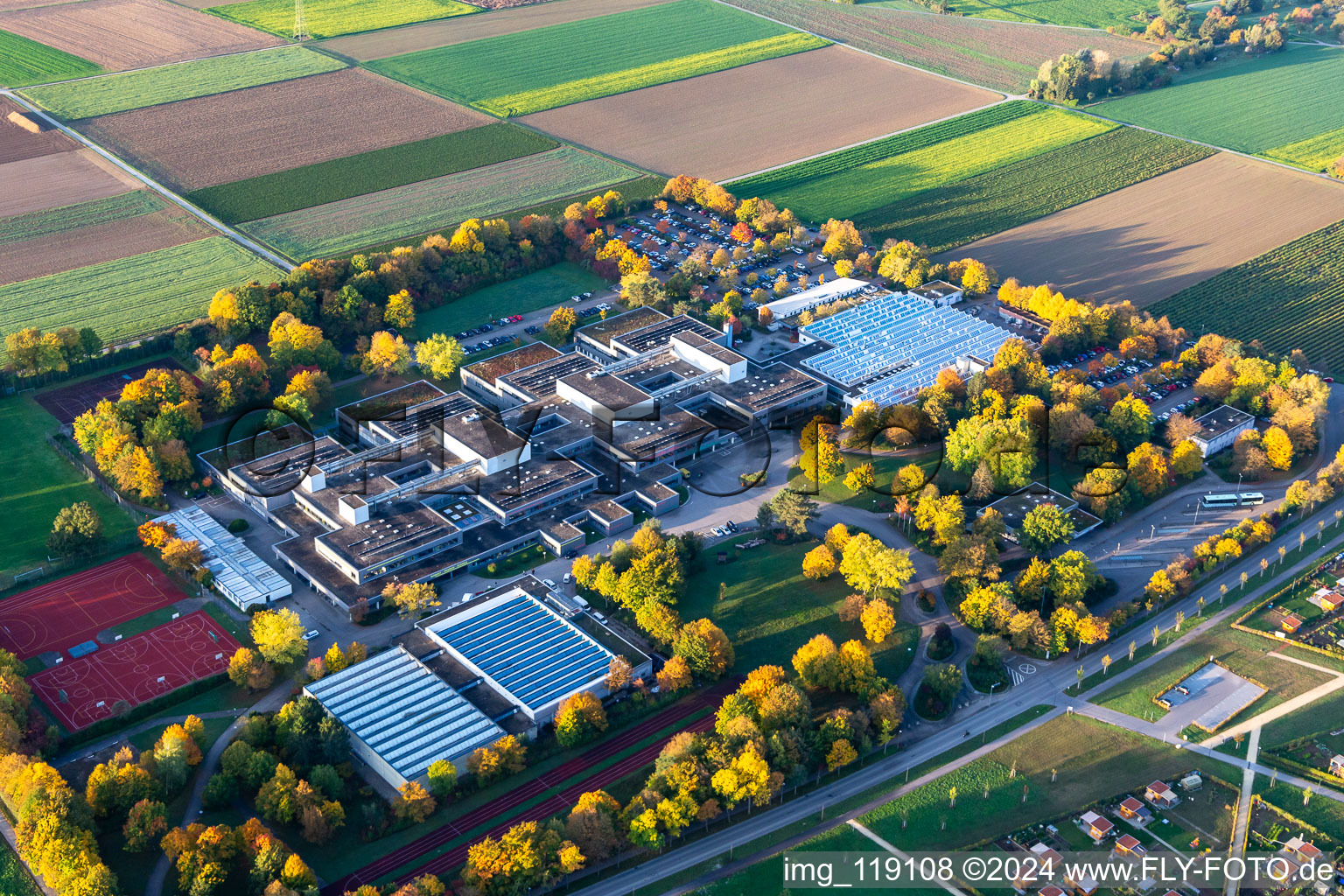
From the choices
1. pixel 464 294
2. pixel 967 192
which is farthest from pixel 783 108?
pixel 464 294

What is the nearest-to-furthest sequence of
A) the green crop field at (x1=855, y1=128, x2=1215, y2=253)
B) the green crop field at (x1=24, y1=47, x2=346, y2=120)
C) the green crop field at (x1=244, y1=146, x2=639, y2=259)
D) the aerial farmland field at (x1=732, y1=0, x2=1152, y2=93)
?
the green crop field at (x1=244, y1=146, x2=639, y2=259) < the green crop field at (x1=855, y1=128, x2=1215, y2=253) < the green crop field at (x1=24, y1=47, x2=346, y2=120) < the aerial farmland field at (x1=732, y1=0, x2=1152, y2=93)

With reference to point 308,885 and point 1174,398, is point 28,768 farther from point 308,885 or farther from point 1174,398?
point 1174,398

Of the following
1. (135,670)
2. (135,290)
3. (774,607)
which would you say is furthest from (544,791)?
(135,290)

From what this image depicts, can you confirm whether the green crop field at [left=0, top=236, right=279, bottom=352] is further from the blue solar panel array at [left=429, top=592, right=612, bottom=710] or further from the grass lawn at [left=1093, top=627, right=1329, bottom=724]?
the grass lawn at [left=1093, top=627, right=1329, bottom=724]

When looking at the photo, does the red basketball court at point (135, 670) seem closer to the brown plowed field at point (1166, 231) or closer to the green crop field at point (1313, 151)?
the brown plowed field at point (1166, 231)

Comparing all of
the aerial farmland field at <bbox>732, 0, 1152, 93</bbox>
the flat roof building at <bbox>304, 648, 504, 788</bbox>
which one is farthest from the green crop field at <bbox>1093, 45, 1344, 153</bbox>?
the flat roof building at <bbox>304, 648, 504, 788</bbox>

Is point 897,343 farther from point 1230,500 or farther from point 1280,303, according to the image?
point 1280,303

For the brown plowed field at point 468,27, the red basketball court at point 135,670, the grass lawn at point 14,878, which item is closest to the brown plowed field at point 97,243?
the red basketball court at point 135,670
